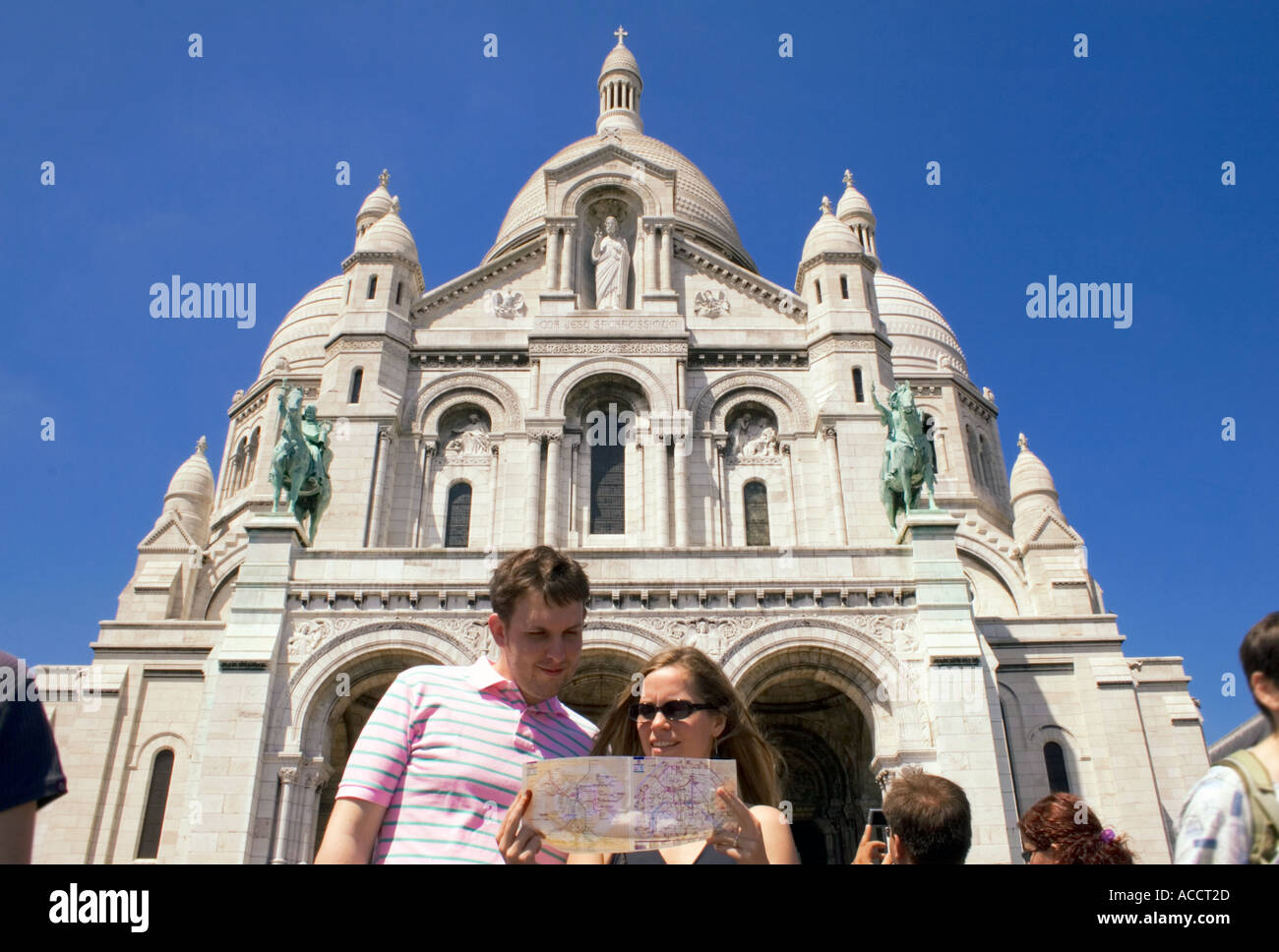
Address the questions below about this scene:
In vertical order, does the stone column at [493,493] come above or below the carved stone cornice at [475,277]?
below

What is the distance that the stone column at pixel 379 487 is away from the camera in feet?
78.2

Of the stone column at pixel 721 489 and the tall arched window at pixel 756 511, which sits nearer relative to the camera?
the stone column at pixel 721 489

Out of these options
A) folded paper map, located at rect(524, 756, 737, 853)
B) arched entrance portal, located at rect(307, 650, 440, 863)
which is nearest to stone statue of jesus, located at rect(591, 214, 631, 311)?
arched entrance portal, located at rect(307, 650, 440, 863)

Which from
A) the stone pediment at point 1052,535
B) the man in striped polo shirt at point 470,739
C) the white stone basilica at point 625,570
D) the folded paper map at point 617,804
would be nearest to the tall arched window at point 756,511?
the white stone basilica at point 625,570

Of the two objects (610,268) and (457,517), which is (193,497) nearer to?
(457,517)

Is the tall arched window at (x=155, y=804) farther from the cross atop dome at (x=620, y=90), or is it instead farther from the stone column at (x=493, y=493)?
the cross atop dome at (x=620, y=90)

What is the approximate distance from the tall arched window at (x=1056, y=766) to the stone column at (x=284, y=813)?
15883mm

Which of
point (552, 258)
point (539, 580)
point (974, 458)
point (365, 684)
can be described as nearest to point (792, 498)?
point (552, 258)

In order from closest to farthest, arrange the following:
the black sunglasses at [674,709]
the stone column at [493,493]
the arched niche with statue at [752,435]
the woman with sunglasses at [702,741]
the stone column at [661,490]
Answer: the woman with sunglasses at [702,741], the black sunglasses at [674,709], the stone column at [661,490], the stone column at [493,493], the arched niche with statue at [752,435]

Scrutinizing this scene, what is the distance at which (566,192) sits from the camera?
28984mm

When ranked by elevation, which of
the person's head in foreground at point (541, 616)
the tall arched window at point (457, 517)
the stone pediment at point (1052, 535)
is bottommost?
the person's head in foreground at point (541, 616)
